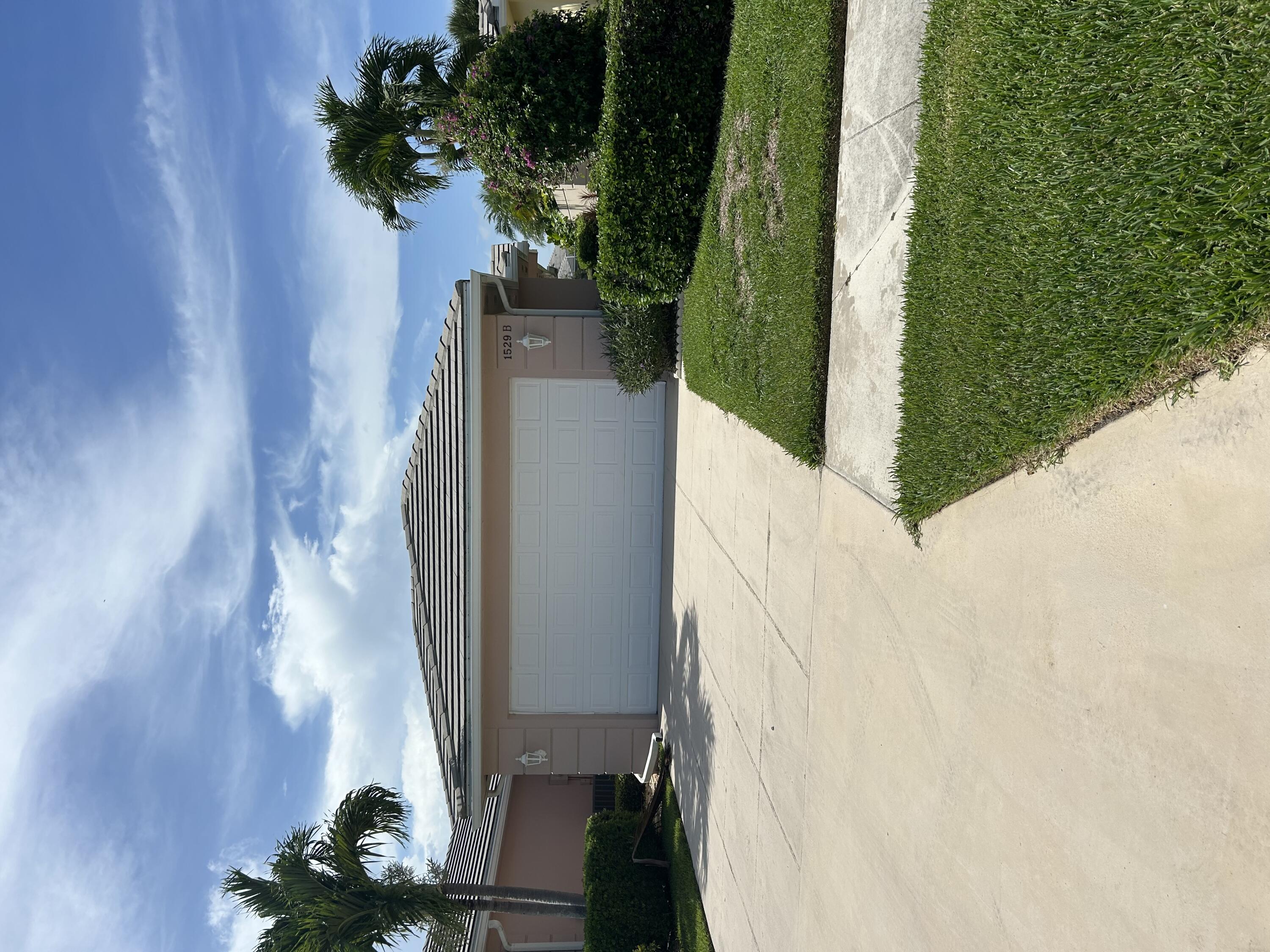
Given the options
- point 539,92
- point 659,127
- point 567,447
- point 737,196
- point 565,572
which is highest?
point 539,92

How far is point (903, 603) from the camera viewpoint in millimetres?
3939

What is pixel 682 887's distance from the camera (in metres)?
10.7

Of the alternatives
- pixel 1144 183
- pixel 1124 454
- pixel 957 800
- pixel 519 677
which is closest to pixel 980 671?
pixel 957 800

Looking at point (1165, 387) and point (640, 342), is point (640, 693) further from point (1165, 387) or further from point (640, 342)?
point (1165, 387)

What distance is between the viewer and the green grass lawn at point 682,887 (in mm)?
9664

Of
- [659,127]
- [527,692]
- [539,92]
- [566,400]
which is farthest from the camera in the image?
[527,692]

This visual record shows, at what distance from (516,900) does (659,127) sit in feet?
39.0

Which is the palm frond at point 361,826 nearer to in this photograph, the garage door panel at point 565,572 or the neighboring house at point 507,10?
the garage door panel at point 565,572

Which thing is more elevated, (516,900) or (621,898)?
(621,898)

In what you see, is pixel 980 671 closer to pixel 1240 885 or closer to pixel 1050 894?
pixel 1050 894

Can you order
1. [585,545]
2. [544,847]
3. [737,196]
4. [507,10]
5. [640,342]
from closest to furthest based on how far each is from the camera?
[737,196]
[640,342]
[585,545]
[544,847]
[507,10]

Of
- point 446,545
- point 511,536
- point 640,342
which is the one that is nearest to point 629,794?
point 511,536

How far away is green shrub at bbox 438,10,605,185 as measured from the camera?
8766 millimetres

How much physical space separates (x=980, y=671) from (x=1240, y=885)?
1.25m
